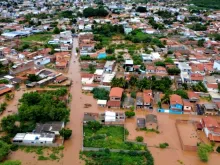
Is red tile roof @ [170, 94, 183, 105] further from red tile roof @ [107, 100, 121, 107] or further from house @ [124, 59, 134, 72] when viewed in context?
house @ [124, 59, 134, 72]

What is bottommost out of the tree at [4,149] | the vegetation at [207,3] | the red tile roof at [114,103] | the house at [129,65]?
the vegetation at [207,3]

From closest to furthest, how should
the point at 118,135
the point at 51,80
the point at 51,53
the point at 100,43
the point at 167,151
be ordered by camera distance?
the point at 167,151, the point at 118,135, the point at 51,80, the point at 51,53, the point at 100,43

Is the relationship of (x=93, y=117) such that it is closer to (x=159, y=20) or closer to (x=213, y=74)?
(x=213, y=74)

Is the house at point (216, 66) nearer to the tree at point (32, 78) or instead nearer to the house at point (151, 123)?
the house at point (151, 123)

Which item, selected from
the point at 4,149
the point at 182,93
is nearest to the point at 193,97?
the point at 182,93

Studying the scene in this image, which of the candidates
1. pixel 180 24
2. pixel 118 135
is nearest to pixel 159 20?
pixel 180 24

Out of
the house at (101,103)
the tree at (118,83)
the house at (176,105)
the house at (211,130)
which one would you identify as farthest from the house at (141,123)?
the tree at (118,83)

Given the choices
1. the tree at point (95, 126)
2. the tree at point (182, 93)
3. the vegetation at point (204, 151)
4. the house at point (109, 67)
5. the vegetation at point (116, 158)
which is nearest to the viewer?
the vegetation at point (116, 158)

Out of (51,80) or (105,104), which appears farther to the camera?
(51,80)
